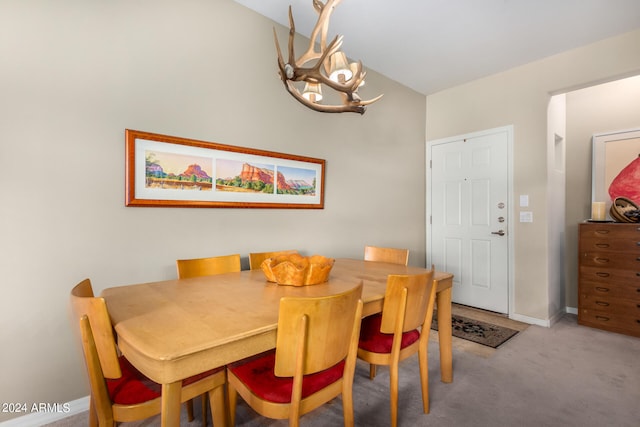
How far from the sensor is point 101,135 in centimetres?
186

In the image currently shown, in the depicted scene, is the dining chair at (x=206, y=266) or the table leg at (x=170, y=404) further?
the dining chair at (x=206, y=266)

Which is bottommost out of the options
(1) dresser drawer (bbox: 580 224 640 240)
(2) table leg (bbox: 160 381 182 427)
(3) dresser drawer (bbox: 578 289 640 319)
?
(3) dresser drawer (bbox: 578 289 640 319)

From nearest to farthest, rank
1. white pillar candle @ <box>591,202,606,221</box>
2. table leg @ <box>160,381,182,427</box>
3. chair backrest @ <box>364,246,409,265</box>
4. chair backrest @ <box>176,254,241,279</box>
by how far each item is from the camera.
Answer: table leg @ <box>160,381,182,427</box>
chair backrest @ <box>176,254,241,279</box>
chair backrest @ <box>364,246,409,265</box>
white pillar candle @ <box>591,202,606,221</box>

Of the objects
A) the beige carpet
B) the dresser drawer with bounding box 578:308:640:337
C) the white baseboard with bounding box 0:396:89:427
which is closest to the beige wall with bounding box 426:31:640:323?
the dresser drawer with bounding box 578:308:640:337

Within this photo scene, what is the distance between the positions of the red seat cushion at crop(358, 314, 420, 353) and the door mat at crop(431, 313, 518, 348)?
4.46 ft

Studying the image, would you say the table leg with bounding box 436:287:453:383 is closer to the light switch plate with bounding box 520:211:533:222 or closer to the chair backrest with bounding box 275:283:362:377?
the chair backrest with bounding box 275:283:362:377

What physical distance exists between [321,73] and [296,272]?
1179 millimetres

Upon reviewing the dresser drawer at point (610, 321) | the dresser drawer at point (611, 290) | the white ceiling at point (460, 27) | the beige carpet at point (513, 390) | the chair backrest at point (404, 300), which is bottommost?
the beige carpet at point (513, 390)

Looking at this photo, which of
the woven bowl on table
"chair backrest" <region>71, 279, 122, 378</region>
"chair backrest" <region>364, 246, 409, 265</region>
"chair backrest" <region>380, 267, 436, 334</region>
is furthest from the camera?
the woven bowl on table

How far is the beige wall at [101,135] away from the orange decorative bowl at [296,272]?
76 centimetres

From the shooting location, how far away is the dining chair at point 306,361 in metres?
1.10

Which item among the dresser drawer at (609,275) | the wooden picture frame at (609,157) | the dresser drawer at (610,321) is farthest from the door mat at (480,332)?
the wooden picture frame at (609,157)

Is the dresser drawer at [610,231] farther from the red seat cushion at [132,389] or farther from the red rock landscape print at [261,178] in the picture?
the red seat cushion at [132,389]

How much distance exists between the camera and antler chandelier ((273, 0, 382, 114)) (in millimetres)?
1675
